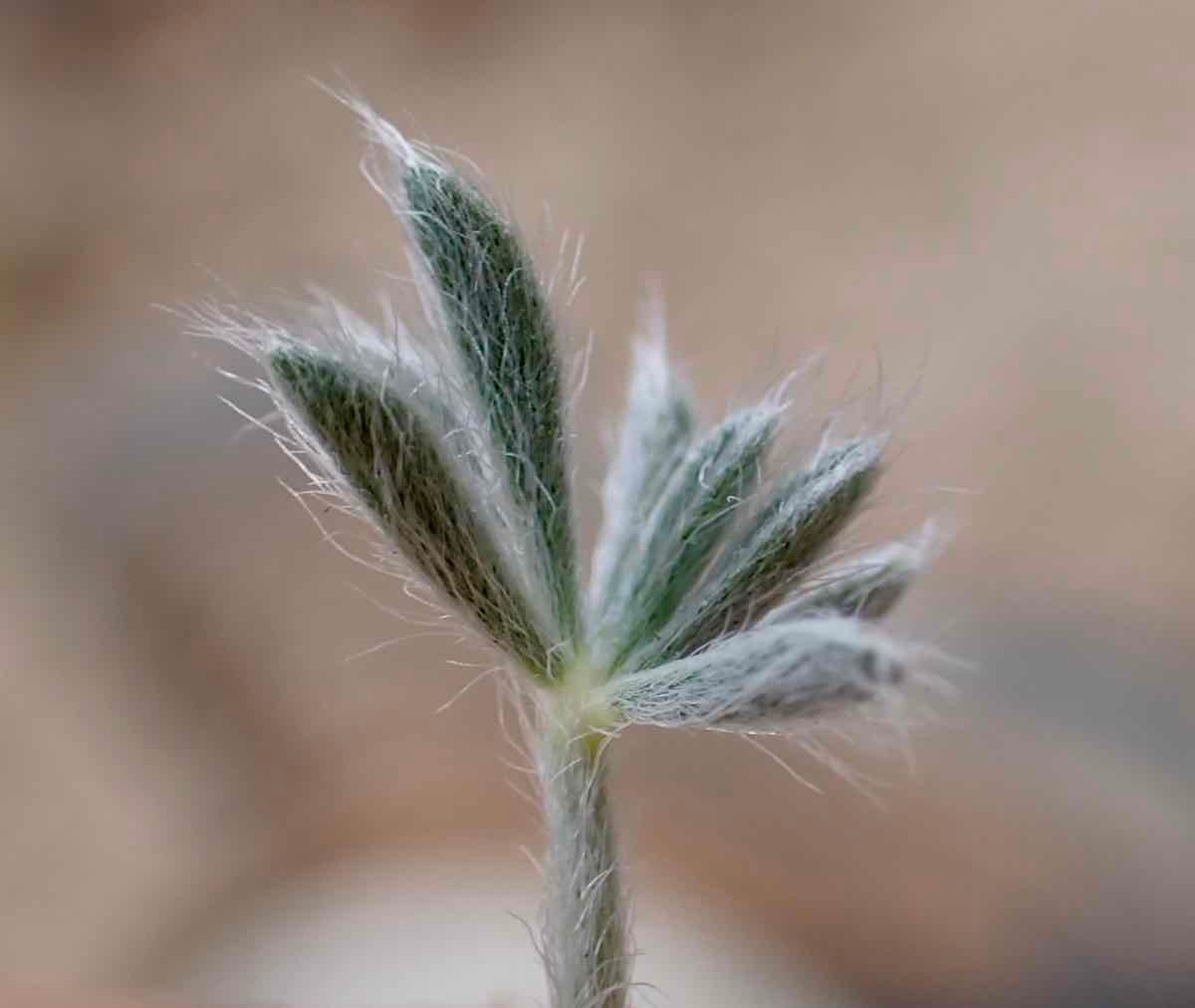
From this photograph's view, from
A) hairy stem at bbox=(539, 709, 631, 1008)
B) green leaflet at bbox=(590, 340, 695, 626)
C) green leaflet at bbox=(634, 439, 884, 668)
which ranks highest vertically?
green leaflet at bbox=(590, 340, 695, 626)

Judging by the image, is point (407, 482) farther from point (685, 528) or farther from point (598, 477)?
point (598, 477)

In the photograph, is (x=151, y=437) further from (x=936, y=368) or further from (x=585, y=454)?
(x=936, y=368)

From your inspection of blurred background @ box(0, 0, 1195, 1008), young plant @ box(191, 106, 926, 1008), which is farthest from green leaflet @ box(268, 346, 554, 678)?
blurred background @ box(0, 0, 1195, 1008)

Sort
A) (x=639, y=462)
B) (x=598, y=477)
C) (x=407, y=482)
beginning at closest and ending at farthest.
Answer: (x=407, y=482)
(x=639, y=462)
(x=598, y=477)

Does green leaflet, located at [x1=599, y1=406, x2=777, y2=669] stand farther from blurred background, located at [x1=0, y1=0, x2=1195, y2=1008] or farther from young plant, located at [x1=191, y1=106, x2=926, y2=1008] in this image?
blurred background, located at [x1=0, y1=0, x2=1195, y2=1008]

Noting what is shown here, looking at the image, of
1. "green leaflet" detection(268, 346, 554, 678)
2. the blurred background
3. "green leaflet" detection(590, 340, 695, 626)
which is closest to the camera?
"green leaflet" detection(268, 346, 554, 678)

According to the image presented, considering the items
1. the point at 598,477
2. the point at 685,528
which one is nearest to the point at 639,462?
the point at 685,528

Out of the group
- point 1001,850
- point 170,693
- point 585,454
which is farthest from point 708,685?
point 170,693
